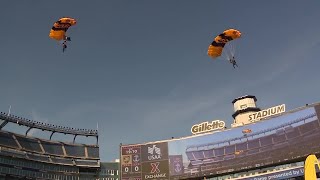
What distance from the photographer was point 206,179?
87.3 meters

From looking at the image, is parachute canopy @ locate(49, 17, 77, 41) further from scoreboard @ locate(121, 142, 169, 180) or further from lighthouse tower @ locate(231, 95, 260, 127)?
lighthouse tower @ locate(231, 95, 260, 127)

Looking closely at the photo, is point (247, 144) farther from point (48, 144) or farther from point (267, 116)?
point (48, 144)

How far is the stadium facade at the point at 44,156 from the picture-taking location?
81.3 m

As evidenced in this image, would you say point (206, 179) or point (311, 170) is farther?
point (206, 179)

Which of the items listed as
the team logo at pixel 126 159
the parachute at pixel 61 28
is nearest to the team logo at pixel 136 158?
the team logo at pixel 126 159

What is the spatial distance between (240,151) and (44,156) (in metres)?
46.1

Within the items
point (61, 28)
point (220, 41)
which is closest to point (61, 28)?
point (61, 28)

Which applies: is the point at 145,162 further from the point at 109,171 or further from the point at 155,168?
the point at 109,171

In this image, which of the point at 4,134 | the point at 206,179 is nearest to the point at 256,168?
the point at 206,179

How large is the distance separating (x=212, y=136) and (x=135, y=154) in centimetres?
1913

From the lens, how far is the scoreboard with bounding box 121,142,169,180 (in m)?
87.8

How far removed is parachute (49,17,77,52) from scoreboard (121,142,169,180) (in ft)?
133

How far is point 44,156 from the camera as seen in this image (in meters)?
89.2

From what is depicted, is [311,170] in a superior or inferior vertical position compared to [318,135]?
inferior
